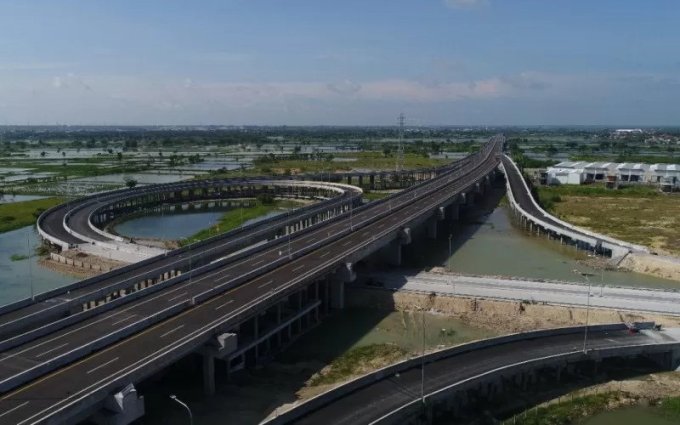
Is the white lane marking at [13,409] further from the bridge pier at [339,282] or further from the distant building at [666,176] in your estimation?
the distant building at [666,176]

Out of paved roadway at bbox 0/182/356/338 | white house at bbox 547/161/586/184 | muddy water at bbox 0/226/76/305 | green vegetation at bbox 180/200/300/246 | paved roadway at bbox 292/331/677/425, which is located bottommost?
muddy water at bbox 0/226/76/305

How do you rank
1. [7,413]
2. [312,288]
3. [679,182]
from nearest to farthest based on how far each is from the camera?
[7,413] → [312,288] → [679,182]

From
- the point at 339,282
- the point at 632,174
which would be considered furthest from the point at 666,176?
the point at 339,282

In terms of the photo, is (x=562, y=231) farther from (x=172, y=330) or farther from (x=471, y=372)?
(x=172, y=330)

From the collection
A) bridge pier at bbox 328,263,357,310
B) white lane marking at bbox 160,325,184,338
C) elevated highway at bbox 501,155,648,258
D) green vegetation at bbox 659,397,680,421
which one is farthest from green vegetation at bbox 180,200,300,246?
green vegetation at bbox 659,397,680,421

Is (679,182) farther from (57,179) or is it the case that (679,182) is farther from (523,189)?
(57,179)

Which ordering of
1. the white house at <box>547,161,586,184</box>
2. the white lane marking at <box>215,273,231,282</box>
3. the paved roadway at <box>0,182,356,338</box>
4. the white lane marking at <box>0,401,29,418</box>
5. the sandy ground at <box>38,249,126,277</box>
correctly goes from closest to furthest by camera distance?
the white lane marking at <box>0,401,29,418</box>
the paved roadway at <box>0,182,356,338</box>
the white lane marking at <box>215,273,231,282</box>
the sandy ground at <box>38,249,126,277</box>
the white house at <box>547,161,586,184</box>

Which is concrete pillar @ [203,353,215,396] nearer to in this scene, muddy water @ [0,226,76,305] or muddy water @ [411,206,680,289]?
muddy water @ [0,226,76,305]

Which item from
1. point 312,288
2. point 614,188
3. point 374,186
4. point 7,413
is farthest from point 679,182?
point 7,413
